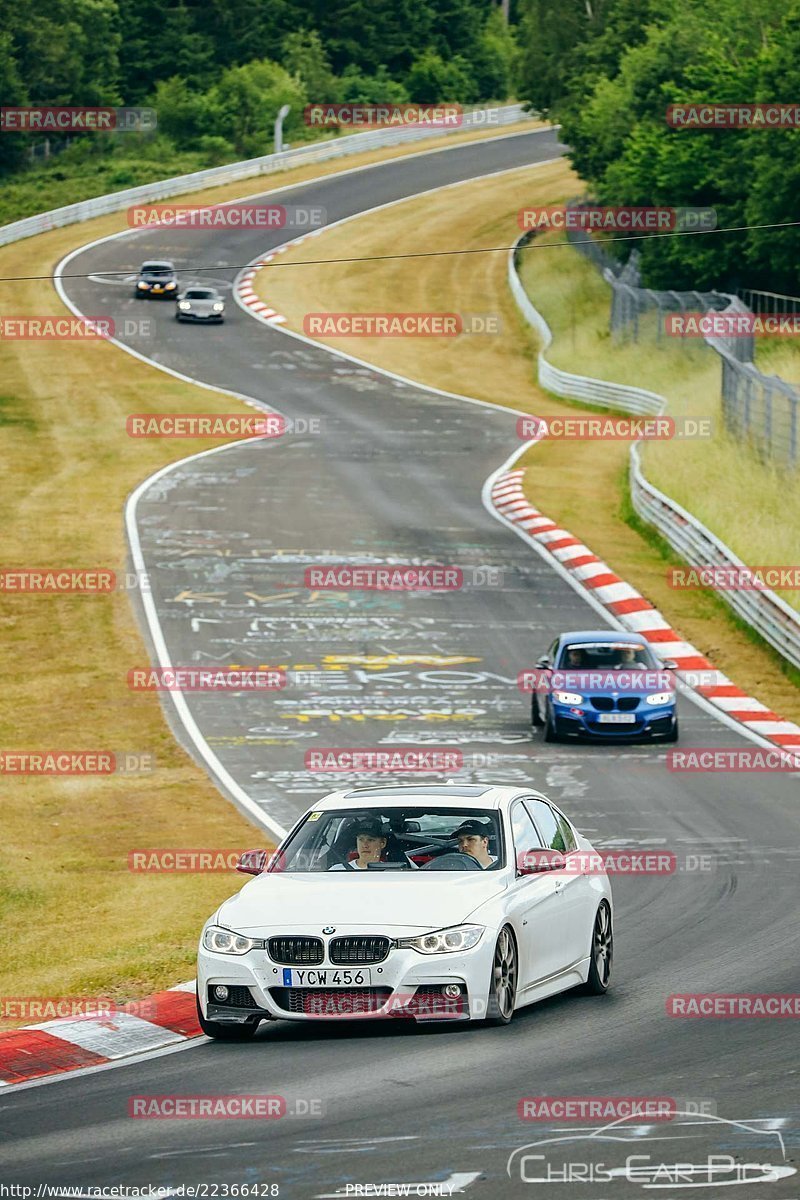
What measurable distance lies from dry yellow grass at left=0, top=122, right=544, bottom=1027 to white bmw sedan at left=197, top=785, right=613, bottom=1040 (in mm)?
1827

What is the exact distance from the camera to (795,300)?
1916 inches

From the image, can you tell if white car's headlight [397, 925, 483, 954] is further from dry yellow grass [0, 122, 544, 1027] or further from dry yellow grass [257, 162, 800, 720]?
dry yellow grass [257, 162, 800, 720]

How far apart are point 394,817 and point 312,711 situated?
1428 cm

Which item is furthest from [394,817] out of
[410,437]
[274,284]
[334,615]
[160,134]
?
[160,134]

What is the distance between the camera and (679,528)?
118 ft

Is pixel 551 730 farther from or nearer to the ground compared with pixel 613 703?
nearer to the ground

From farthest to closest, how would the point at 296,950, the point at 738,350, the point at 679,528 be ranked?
the point at 738,350 < the point at 679,528 < the point at 296,950

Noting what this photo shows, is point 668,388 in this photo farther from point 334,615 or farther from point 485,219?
point 485,219

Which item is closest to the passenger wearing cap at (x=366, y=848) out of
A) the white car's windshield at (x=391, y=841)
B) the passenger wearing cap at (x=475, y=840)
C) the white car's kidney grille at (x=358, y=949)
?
the white car's windshield at (x=391, y=841)

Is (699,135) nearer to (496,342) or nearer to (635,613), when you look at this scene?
(496,342)

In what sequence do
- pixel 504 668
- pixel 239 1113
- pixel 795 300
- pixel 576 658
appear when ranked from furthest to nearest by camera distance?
1. pixel 795 300
2. pixel 504 668
3. pixel 576 658
4. pixel 239 1113

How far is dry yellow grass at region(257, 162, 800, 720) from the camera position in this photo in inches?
Answer: 1266

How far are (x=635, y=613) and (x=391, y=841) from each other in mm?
20418

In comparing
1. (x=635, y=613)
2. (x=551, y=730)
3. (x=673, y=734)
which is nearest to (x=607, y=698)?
(x=551, y=730)
